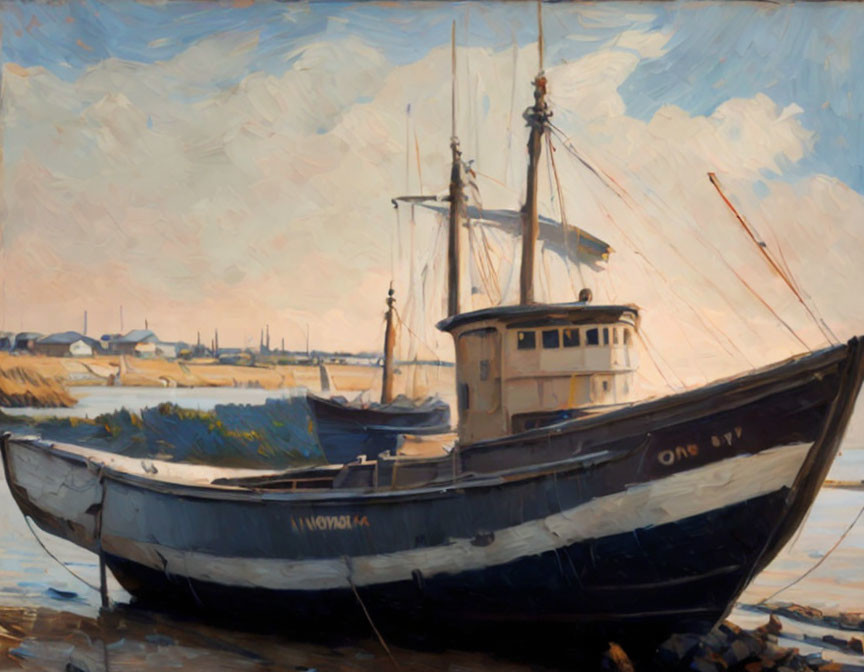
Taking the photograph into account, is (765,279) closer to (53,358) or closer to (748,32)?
(748,32)

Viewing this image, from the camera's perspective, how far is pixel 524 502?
3674 millimetres

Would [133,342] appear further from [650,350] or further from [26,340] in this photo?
[650,350]

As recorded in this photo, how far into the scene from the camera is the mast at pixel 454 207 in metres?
4.39

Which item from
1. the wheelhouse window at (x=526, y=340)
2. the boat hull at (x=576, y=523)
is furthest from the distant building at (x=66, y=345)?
the wheelhouse window at (x=526, y=340)

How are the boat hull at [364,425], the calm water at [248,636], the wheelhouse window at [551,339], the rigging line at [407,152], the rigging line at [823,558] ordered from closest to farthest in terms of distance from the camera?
the calm water at [248,636] → the rigging line at [823,558] → the wheelhouse window at [551,339] → the rigging line at [407,152] → the boat hull at [364,425]

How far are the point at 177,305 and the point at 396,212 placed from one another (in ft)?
4.43

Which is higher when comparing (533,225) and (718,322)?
(533,225)

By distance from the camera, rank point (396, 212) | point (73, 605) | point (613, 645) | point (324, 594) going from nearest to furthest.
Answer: point (613, 645)
point (324, 594)
point (73, 605)
point (396, 212)

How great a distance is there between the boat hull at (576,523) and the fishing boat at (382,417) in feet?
1.65

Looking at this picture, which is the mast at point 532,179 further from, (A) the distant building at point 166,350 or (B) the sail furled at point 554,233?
(A) the distant building at point 166,350

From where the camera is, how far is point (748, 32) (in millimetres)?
4324

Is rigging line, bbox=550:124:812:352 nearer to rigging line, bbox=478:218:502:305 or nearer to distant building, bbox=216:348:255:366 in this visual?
rigging line, bbox=478:218:502:305

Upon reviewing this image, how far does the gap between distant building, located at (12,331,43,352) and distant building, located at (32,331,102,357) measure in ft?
0.06

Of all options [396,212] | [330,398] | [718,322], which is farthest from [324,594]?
[718,322]
